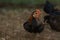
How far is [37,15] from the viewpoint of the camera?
3.50 meters

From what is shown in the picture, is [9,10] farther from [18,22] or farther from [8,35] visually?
[8,35]

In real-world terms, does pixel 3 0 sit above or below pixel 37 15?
below

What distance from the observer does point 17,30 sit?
154 inches

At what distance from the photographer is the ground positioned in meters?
3.63

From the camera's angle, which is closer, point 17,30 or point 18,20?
point 17,30

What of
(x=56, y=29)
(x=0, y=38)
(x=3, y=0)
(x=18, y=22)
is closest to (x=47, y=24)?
(x=56, y=29)

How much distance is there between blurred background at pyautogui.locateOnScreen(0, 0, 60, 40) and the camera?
3665 mm

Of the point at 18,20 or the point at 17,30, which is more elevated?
the point at 17,30

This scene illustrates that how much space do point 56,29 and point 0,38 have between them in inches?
37.7

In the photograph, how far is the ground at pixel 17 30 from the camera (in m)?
3.63

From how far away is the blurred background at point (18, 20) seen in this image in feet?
12.0

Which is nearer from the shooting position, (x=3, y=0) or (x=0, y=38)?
(x=0, y=38)

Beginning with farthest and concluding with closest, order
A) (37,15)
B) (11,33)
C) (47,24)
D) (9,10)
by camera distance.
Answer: (9,10) < (47,24) < (11,33) < (37,15)

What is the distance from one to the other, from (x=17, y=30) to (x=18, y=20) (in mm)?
595
